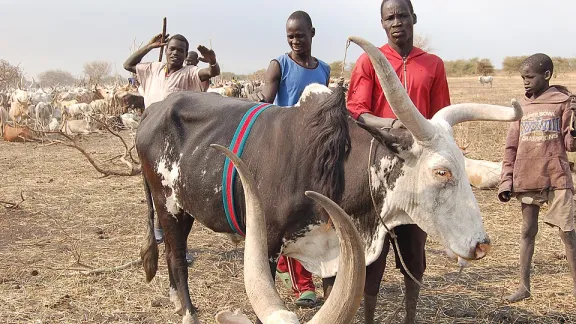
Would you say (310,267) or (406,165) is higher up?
(406,165)

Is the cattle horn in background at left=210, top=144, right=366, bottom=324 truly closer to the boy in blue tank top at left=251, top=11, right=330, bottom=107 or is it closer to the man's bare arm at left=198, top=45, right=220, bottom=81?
the boy in blue tank top at left=251, top=11, right=330, bottom=107

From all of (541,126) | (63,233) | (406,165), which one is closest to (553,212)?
(541,126)

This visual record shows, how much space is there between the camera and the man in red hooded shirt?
9.99 feet

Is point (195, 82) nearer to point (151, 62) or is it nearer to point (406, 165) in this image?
point (151, 62)

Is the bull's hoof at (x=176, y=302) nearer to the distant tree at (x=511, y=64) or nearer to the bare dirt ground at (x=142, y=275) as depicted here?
the bare dirt ground at (x=142, y=275)

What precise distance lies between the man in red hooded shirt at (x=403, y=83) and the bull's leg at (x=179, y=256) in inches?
51.4

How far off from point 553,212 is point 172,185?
2797mm

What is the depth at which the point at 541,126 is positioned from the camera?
397 centimetres

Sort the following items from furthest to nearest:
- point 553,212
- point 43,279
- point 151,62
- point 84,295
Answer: point 151,62 < point 43,279 < point 84,295 < point 553,212

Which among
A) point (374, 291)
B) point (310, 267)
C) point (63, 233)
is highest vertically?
point (310, 267)

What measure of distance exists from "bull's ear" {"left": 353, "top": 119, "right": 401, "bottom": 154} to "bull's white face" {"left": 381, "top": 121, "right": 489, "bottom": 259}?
2.1 inches

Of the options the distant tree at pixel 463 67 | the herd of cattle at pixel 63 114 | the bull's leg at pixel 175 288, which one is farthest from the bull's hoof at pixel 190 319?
the distant tree at pixel 463 67

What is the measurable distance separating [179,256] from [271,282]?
2.13m

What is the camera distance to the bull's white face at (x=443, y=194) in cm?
249
